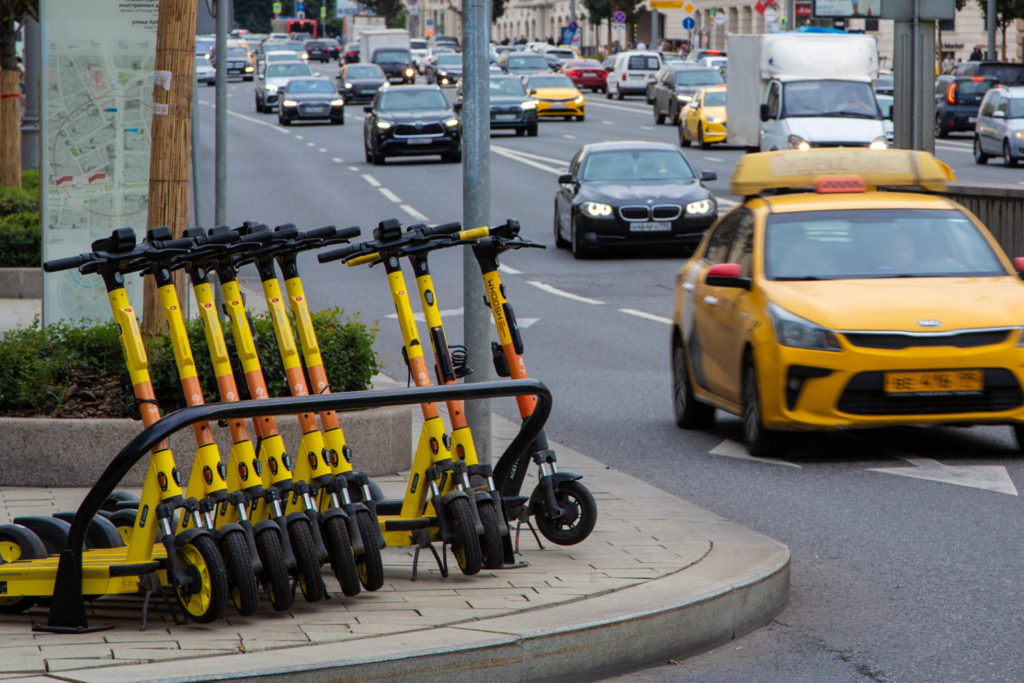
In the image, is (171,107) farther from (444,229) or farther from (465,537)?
(465,537)

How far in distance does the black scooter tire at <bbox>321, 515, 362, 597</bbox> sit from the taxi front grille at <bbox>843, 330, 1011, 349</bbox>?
455 centimetres

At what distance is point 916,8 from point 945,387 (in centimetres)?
849

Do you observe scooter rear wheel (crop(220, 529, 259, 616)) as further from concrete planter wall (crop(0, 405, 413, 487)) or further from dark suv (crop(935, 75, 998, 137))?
dark suv (crop(935, 75, 998, 137))

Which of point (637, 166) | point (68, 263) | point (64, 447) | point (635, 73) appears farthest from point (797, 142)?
point (635, 73)

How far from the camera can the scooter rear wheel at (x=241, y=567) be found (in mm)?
5562

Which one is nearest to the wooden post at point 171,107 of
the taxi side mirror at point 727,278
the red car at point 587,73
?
the taxi side mirror at point 727,278

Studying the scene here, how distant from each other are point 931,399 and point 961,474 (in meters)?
0.46

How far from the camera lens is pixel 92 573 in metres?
5.67

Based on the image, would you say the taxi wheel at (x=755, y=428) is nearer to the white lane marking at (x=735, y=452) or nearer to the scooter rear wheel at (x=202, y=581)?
the white lane marking at (x=735, y=452)

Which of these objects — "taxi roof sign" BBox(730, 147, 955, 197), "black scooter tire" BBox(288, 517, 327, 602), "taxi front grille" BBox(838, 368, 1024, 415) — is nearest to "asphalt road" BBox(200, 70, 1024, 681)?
"taxi front grille" BBox(838, 368, 1024, 415)

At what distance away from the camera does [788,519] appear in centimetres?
830

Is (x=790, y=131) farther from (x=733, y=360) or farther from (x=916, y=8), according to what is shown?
(x=733, y=360)

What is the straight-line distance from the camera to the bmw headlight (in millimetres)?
23172

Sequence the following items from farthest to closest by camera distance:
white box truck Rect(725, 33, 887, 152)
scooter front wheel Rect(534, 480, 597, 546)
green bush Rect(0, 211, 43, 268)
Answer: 1. white box truck Rect(725, 33, 887, 152)
2. green bush Rect(0, 211, 43, 268)
3. scooter front wheel Rect(534, 480, 597, 546)
